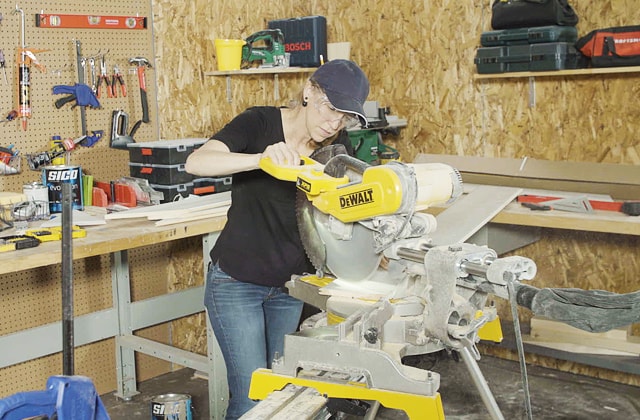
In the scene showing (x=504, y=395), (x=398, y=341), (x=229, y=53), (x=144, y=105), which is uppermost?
(x=229, y=53)

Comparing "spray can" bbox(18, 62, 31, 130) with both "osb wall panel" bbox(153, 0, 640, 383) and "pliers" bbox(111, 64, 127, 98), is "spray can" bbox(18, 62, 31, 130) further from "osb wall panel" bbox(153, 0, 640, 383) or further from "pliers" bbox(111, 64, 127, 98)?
"osb wall panel" bbox(153, 0, 640, 383)

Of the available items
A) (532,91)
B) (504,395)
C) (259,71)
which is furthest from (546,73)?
(504,395)

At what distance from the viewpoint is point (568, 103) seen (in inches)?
166

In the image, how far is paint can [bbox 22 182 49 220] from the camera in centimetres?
334

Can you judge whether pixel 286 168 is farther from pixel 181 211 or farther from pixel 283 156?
pixel 181 211

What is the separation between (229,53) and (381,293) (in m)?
2.63

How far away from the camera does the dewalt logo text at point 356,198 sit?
182cm

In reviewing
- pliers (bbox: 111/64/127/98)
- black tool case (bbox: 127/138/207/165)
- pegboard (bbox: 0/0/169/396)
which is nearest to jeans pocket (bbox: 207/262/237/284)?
black tool case (bbox: 127/138/207/165)

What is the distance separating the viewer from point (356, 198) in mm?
1854

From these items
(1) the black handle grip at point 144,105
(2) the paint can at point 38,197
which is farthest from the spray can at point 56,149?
(1) the black handle grip at point 144,105

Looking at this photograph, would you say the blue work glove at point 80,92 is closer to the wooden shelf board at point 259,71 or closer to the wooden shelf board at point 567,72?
the wooden shelf board at point 259,71

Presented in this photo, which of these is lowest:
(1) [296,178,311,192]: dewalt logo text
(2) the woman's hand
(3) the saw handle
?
(1) [296,178,311,192]: dewalt logo text

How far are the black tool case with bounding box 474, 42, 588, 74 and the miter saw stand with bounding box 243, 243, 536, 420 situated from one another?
2.38m

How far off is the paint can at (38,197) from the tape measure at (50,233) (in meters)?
0.26
